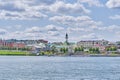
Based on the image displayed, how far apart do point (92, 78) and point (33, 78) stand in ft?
24.1

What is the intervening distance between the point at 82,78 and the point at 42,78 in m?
4.97

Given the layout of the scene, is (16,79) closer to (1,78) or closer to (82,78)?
(1,78)

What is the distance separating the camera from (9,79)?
51312mm

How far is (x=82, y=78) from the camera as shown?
52.8 m

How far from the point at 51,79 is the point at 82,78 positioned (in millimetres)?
4000

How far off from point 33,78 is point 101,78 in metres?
8.50

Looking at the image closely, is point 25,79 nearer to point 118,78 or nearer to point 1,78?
point 1,78

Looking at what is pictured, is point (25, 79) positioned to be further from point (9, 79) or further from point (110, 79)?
point (110, 79)

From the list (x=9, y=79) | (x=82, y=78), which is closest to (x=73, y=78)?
(x=82, y=78)

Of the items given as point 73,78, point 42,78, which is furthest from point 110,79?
point 42,78

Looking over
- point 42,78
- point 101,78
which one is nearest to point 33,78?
point 42,78

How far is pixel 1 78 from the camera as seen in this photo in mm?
52875

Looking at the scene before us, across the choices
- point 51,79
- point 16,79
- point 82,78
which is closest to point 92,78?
point 82,78

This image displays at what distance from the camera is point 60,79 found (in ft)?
169
